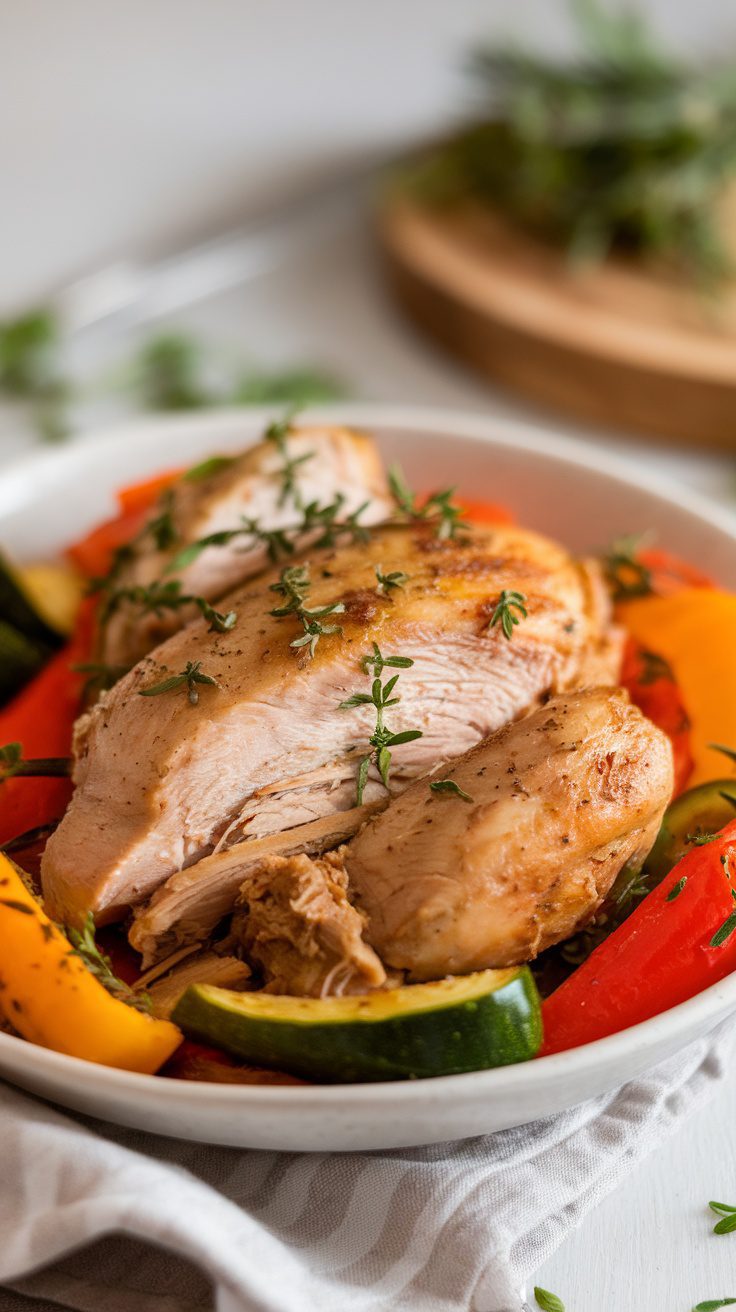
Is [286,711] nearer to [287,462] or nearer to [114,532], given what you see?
[287,462]

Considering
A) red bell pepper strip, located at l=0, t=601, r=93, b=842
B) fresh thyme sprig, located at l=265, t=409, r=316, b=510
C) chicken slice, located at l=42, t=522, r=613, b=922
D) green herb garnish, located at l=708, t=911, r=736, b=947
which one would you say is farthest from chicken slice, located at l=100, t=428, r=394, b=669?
green herb garnish, located at l=708, t=911, r=736, b=947

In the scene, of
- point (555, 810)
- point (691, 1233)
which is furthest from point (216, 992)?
point (691, 1233)

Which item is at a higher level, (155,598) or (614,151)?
(155,598)

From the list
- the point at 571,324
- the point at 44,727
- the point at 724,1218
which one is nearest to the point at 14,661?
the point at 44,727

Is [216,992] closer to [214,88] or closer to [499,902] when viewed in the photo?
[499,902]

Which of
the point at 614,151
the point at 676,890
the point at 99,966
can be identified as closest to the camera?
the point at 99,966

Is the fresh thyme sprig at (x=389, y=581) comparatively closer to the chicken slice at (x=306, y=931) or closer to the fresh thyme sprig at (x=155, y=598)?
the fresh thyme sprig at (x=155, y=598)

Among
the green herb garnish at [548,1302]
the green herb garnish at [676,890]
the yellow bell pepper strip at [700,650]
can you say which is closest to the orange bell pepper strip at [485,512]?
the yellow bell pepper strip at [700,650]

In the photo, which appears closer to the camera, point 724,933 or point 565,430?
point 724,933
